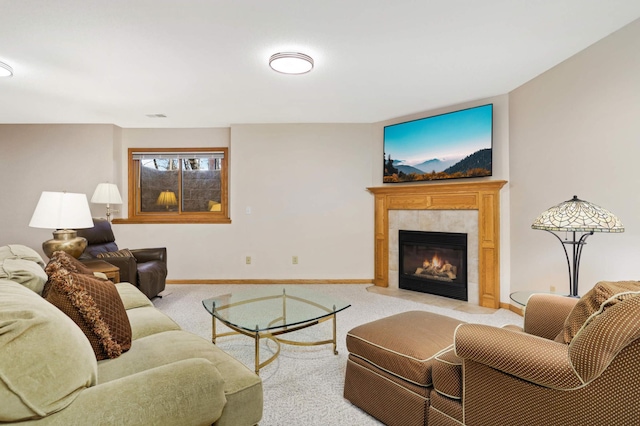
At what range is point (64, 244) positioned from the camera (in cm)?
267

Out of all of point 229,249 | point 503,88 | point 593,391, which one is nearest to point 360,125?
point 503,88

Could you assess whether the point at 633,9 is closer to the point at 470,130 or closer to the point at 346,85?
the point at 470,130

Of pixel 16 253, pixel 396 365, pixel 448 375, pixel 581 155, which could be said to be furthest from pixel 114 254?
pixel 581 155

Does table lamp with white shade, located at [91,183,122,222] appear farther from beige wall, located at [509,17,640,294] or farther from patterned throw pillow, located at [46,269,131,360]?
beige wall, located at [509,17,640,294]

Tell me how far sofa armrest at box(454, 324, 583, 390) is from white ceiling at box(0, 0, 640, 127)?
1.88 meters

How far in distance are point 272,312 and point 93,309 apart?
4.10 feet

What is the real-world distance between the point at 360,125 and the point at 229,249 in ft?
8.44

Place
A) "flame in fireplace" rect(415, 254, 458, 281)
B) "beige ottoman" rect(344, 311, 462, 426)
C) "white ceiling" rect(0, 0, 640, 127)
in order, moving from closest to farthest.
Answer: "beige ottoman" rect(344, 311, 462, 426) → "white ceiling" rect(0, 0, 640, 127) → "flame in fireplace" rect(415, 254, 458, 281)

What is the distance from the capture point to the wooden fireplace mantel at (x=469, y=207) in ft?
11.9

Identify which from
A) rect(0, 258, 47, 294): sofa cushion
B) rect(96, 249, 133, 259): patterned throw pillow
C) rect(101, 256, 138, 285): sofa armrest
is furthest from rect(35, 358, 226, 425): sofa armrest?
rect(96, 249, 133, 259): patterned throw pillow

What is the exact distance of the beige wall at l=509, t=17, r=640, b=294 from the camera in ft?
7.68

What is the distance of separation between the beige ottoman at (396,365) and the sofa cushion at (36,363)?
3.93 ft

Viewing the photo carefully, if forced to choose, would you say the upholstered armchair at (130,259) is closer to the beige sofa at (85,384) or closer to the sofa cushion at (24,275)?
the sofa cushion at (24,275)

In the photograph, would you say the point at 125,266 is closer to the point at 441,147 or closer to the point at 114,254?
the point at 114,254
